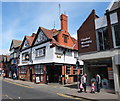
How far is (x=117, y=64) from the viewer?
36.6 feet

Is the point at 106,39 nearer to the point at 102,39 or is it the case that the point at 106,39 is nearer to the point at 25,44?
the point at 102,39

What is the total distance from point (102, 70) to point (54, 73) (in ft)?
33.6

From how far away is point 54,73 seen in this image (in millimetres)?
21953

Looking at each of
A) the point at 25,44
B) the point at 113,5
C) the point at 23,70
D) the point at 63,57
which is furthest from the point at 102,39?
the point at 23,70

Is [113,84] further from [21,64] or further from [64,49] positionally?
[21,64]

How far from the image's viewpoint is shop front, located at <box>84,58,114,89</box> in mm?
12359

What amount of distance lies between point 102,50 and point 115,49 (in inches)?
55.6

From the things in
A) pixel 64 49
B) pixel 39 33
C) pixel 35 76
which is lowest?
pixel 35 76

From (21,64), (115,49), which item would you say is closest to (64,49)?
(115,49)

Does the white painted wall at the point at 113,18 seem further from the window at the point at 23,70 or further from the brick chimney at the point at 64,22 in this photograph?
the window at the point at 23,70

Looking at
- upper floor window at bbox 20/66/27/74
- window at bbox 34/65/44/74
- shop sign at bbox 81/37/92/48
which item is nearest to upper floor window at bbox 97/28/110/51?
shop sign at bbox 81/37/92/48

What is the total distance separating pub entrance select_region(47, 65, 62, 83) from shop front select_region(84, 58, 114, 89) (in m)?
7.11

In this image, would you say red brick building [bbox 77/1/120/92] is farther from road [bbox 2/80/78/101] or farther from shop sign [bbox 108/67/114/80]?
road [bbox 2/80/78/101]

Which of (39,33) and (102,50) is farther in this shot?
(39,33)
